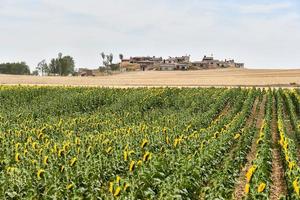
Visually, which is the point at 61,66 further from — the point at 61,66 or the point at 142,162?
the point at 142,162

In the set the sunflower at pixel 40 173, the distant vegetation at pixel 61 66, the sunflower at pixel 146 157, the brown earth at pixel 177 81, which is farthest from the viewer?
the distant vegetation at pixel 61 66

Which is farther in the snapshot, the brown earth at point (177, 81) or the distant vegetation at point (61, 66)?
the distant vegetation at point (61, 66)

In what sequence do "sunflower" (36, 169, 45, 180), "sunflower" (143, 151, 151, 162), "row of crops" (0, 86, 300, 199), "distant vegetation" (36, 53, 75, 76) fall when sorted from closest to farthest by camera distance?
"row of crops" (0, 86, 300, 199) < "sunflower" (36, 169, 45, 180) < "sunflower" (143, 151, 151, 162) < "distant vegetation" (36, 53, 75, 76)

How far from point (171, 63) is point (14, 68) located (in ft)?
142

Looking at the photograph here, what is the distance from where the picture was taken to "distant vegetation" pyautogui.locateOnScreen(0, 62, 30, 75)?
414 feet

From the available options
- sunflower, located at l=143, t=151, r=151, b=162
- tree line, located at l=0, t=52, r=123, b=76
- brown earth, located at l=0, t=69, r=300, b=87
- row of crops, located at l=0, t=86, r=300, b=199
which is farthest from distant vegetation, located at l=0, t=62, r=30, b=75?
sunflower, located at l=143, t=151, r=151, b=162

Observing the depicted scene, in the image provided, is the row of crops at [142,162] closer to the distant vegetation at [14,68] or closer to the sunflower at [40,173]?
the sunflower at [40,173]

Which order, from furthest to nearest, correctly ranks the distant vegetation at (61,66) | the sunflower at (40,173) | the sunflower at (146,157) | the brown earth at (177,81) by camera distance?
Result: the distant vegetation at (61,66), the brown earth at (177,81), the sunflower at (146,157), the sunflower at (40,173)

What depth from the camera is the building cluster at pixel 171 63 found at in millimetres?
139125

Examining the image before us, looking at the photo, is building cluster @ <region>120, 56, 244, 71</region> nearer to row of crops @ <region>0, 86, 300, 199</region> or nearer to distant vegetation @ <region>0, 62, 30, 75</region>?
distant vegetation @ <region>0, 62, 30, 75</region>

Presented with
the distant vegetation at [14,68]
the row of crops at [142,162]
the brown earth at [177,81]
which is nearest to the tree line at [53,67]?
the distant vegetation at [14,68]

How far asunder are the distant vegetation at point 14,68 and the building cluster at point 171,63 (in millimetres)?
28012

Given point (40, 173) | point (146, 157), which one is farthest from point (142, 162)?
point (40, 173)

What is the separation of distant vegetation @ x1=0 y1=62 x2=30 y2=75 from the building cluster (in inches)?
1103
